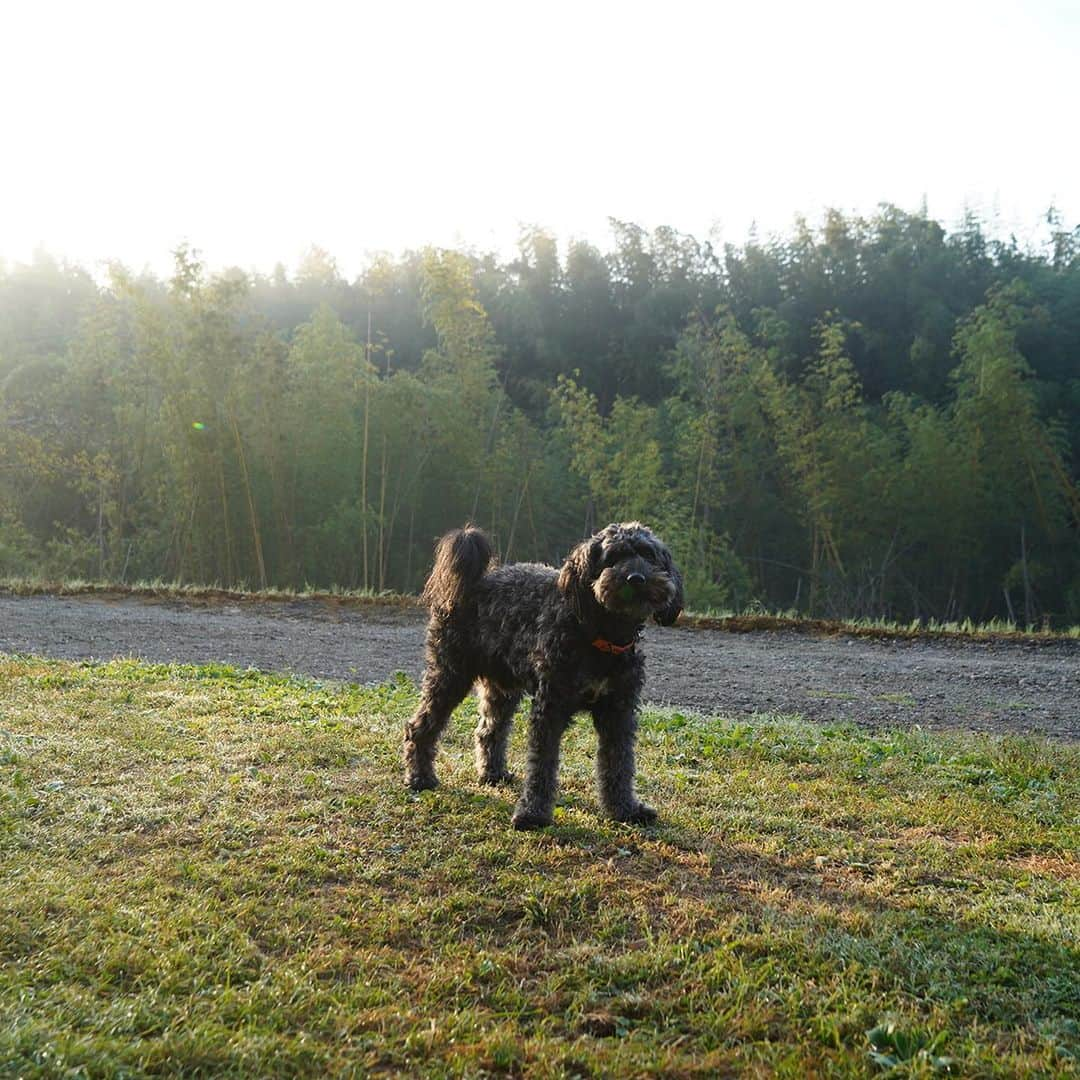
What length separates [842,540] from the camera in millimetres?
18125

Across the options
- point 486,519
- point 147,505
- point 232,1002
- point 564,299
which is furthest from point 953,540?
point 232,1002

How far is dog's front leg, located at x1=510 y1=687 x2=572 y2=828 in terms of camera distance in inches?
159

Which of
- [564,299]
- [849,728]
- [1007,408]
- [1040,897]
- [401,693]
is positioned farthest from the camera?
[564,299]

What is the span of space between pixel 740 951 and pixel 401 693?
4.25 metres

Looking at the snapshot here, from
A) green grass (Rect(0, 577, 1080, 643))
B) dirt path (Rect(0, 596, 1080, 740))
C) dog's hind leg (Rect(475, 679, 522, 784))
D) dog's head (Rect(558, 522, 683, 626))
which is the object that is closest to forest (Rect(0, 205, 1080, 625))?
green grass (Rect(0, 577, 1080, 643))

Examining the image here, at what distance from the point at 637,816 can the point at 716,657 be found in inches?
201

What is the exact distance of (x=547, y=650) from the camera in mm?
4234

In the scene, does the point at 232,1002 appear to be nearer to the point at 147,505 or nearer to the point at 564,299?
the point at 147,505

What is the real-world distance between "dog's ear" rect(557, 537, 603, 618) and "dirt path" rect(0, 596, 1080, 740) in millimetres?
2843

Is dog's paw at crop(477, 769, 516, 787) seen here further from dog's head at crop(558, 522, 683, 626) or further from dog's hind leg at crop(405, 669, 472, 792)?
dog's head at crop(558, 522, 683, 626)

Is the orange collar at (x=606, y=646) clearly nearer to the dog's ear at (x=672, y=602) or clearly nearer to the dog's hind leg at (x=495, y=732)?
the dog's ear at (x=672, y=602)

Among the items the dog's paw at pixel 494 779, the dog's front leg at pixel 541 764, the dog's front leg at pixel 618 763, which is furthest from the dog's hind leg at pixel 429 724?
the dog's front leg at pixel 618 763

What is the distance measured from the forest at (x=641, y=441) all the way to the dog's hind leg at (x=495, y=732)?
10.8 meters

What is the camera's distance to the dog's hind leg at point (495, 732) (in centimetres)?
479
